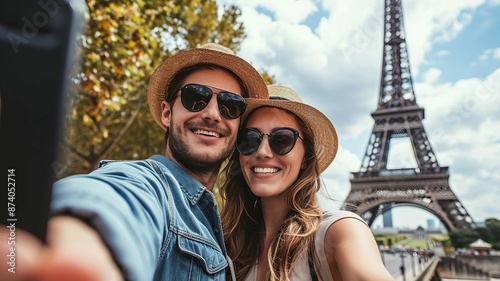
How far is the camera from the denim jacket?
0.66m

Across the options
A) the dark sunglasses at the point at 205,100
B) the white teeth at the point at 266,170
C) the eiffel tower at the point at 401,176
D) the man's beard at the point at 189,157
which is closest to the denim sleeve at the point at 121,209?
the man's beard at the point at 189,157

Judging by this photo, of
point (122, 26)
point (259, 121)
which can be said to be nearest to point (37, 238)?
point (259, 121)

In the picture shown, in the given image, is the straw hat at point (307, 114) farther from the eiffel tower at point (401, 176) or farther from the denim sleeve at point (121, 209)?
the eiffel tower at point (401, 176)

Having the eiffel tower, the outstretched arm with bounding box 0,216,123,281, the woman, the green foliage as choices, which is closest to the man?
the outstretched arm with bounding box 0,216,123,281

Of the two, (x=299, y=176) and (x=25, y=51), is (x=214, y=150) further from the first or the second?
(x=25, y=51)

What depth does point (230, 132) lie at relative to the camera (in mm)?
1981

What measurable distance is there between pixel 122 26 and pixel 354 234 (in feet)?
17.1

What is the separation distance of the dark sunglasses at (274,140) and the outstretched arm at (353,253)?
0.65 m

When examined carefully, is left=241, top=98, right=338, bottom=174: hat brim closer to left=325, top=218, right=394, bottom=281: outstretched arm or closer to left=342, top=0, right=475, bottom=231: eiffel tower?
left=325, top=218, right=394, bottom=281: outstretched arm

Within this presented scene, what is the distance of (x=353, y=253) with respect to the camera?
164cm

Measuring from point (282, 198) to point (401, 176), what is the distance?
2914 cm

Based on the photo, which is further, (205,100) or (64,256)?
(205,100)

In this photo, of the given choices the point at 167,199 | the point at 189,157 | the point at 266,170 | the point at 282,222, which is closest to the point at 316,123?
the point at 266,170

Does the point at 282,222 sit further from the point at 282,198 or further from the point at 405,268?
the point at 405,268
